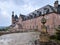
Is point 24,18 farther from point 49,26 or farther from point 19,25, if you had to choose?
point 49,26

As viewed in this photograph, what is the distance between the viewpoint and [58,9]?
5372cm

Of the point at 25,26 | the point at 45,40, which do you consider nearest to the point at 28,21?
the point at 25,26

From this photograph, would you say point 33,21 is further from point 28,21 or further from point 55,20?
point 55,20

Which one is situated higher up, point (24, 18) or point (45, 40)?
point (24, 18)

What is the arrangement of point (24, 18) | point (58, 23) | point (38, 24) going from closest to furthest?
point (58, 23) < point (38, 24) < point (24, 18)

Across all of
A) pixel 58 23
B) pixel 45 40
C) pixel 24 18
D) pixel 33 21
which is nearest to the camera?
pixel 45 40

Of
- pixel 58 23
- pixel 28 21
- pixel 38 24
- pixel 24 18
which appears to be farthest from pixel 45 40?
pixel 24 18

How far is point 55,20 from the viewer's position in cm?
5225

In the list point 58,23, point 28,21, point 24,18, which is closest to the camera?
point 58,23

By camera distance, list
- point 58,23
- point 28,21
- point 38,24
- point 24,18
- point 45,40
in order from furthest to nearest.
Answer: point 24,18
point 28,21
point 38,24
point 58,23
point 45,40

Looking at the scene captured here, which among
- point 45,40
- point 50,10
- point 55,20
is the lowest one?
point 45,40

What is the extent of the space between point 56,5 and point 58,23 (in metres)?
6.20

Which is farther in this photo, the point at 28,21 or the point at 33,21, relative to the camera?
the point at 28,21

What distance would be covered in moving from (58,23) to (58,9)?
4.70m
